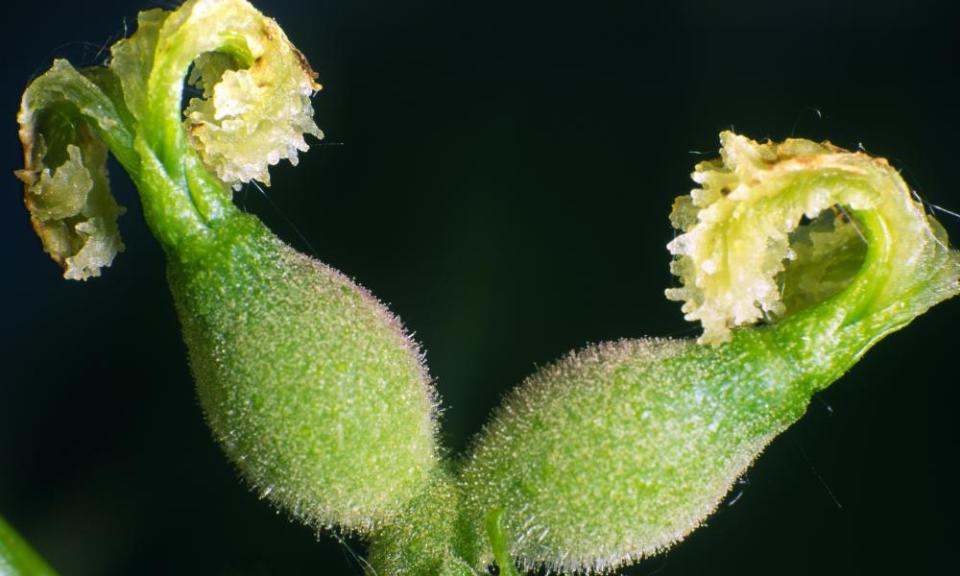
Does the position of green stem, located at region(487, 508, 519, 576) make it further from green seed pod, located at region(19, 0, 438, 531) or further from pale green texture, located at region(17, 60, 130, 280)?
pale green texture, located at region(17, 60, 130, 280)

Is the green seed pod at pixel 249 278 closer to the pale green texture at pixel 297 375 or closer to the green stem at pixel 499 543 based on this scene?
the pale green texture at pixel 297 375

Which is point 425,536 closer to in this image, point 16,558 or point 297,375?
point 297,375

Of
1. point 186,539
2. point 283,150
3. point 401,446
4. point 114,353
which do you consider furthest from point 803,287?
point 114,353

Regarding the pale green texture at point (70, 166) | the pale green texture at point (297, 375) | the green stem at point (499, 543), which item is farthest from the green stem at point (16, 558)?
the green stem at point (499, 543)

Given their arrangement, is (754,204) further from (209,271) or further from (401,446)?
(209,271)

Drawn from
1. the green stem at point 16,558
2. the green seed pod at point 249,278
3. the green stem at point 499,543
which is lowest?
the green stem at point 16,558

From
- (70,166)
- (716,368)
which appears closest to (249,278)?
(70,166)
